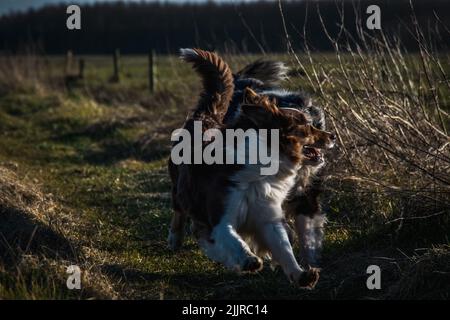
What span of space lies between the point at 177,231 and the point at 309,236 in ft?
4.45

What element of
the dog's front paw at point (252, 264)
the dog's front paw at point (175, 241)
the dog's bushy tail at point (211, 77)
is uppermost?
the dog's bushy tail at point (211, 77)

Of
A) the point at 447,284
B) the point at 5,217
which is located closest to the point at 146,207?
the point at 5,217

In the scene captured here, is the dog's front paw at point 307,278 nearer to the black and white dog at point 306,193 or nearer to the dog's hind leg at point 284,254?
the dog's hind leg at point 284,254

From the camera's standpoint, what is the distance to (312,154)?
5969 millimetres

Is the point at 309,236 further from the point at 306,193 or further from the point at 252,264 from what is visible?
the point at 252,264

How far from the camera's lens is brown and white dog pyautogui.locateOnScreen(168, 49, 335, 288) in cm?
522

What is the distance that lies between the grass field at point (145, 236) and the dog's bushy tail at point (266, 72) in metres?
0.48

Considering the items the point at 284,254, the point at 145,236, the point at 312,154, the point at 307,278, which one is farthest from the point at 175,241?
the point at 307,278

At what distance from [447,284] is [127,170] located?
22.9 ft

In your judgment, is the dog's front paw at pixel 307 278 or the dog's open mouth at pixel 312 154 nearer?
the dog's front paw at pixel 307 278

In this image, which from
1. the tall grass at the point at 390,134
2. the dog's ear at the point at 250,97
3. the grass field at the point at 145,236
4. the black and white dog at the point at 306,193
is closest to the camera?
the grass field at the point at 145,236

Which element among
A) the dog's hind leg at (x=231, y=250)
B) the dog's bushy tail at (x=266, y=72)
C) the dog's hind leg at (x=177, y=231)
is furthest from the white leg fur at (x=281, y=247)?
the dog's bushy tail at (x=266, y=72)

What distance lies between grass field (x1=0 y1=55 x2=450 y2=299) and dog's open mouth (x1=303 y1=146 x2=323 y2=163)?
91cm

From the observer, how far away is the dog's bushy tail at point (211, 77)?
21.4 ft
